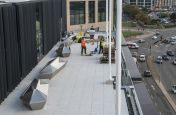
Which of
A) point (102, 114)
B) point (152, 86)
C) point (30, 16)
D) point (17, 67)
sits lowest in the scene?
point (152, 86)

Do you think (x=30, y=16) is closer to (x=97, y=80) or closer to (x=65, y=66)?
(x=65, y=66)

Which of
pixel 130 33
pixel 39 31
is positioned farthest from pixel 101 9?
pixel 130 33

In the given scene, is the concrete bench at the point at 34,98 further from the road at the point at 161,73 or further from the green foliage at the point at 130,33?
the green foliage at the point at 130,33

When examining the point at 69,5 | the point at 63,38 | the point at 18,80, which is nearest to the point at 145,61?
the point at 69,5

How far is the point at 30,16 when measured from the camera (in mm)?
22625

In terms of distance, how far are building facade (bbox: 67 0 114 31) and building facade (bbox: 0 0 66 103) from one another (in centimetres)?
1996

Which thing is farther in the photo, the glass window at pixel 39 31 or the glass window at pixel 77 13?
the glass window at pixel 77 13

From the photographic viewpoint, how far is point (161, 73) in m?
67.4

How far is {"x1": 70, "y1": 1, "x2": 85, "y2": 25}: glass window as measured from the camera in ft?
165

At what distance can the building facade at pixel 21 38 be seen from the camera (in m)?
17.2

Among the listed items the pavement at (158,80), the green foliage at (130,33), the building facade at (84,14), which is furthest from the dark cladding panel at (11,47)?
the green foliage at (130,33)

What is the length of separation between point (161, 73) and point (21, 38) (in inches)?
1974

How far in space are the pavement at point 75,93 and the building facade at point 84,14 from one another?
25760 millimetres

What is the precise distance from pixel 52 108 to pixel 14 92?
9.92 ft
